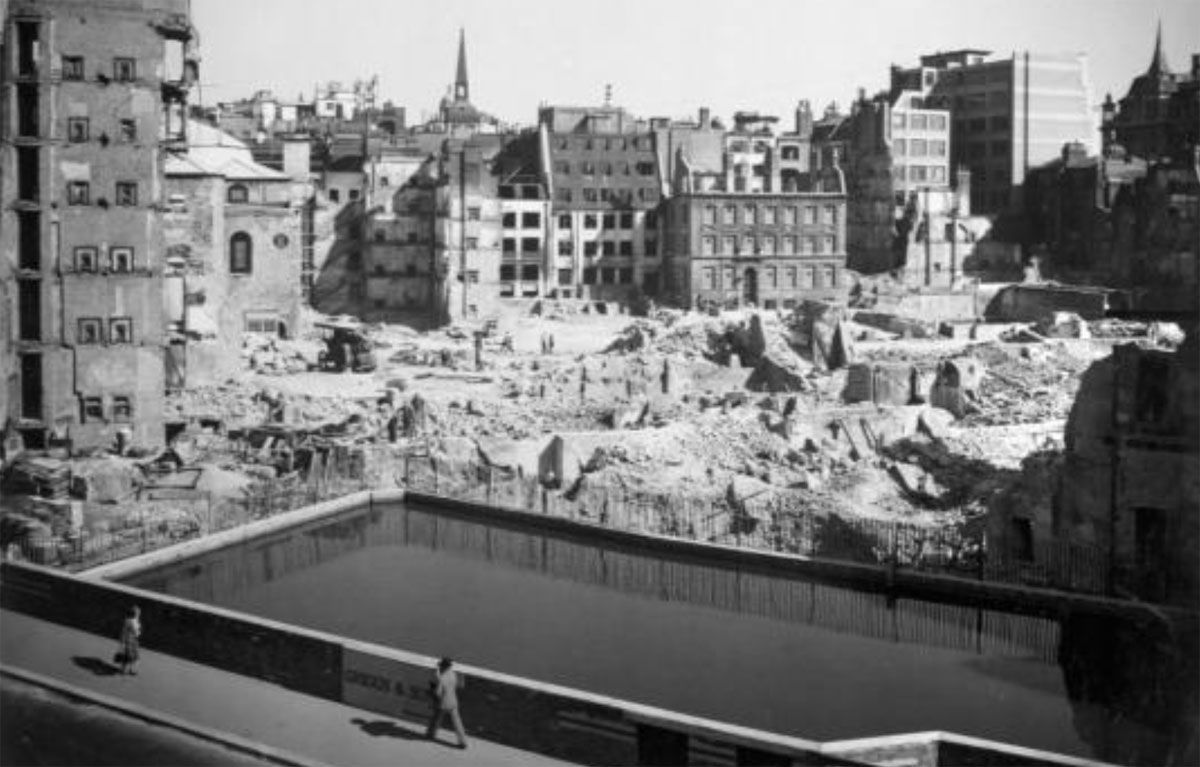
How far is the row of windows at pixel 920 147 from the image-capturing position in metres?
61.3

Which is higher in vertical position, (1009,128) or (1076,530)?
(1009,128)

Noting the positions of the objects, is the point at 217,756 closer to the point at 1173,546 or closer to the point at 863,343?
the point at 1173,546

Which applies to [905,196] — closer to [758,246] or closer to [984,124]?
[984,124]

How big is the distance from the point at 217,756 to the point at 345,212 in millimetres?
47008

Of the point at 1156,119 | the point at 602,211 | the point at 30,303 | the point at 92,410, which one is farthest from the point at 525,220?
the point at 30,303

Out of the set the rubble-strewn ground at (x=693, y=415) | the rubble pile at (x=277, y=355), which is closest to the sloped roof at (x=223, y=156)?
the rubble pile at (x=277, y=355)

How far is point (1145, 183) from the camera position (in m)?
→ 54.3

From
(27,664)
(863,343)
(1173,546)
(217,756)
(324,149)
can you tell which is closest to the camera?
(217,756)

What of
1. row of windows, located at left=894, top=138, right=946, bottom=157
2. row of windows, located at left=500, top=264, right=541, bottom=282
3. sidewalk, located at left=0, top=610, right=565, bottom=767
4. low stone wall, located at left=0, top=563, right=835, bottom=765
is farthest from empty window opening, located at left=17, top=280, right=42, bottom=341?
row of windows, located at left=894, top=138, right=946, bottom=157

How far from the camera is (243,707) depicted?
13898 mm

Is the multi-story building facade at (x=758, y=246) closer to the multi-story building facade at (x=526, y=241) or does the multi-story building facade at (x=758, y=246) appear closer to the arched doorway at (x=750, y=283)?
the arched doorway at (x=750, y=283)

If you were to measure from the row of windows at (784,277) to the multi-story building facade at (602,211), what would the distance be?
3.06 m

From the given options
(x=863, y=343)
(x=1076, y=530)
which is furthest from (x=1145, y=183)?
(x=1076, y=530)

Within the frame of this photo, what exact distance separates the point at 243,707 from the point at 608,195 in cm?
4736
